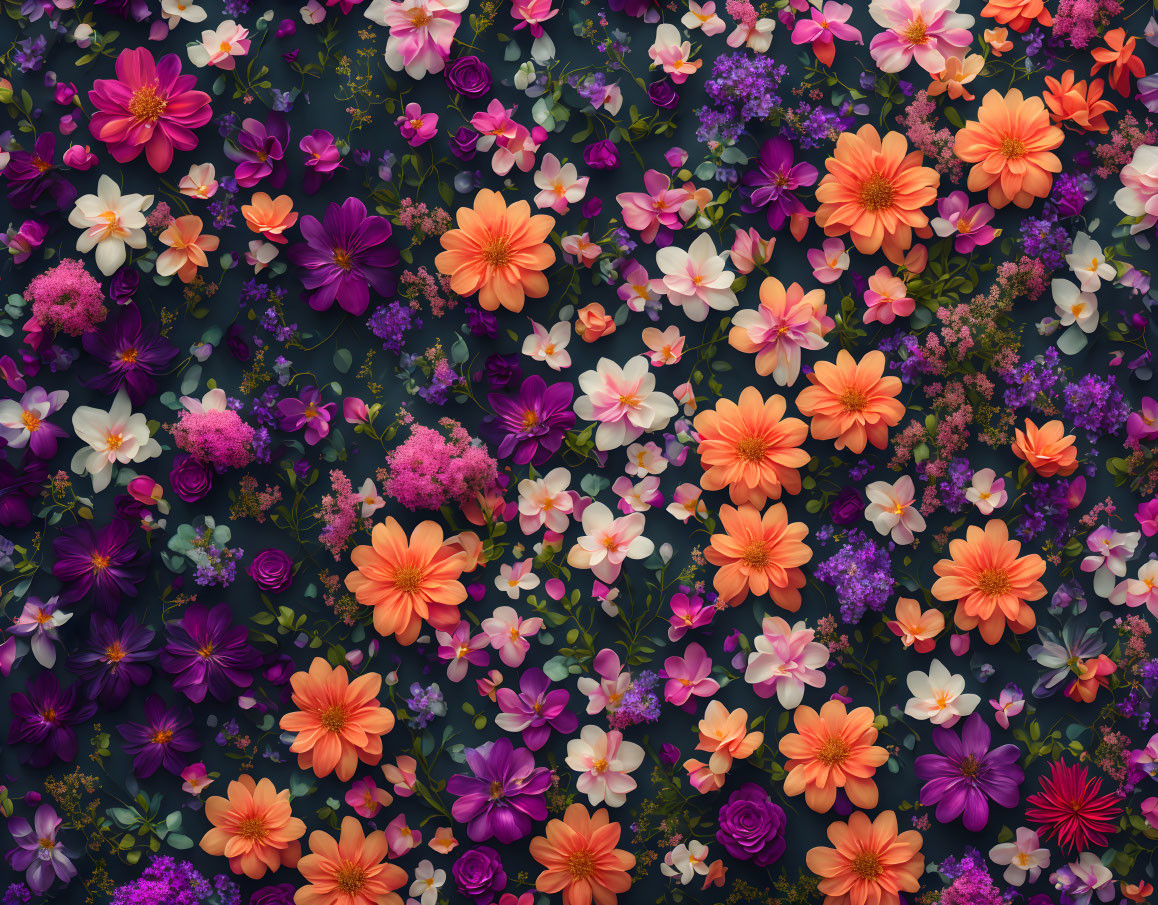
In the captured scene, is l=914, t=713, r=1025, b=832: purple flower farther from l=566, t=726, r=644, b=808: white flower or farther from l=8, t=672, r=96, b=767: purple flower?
l=8, t=672, r=96, b=767: purple flower

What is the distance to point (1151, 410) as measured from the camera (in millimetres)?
1842

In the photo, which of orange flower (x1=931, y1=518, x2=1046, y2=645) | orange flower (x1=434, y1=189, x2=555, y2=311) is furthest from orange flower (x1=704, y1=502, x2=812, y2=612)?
orange flower (x1=434, y1=189, x2=555, y2=311)

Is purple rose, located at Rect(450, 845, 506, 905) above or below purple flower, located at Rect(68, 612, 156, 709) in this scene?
below

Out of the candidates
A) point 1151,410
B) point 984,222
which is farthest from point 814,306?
point 1151,410

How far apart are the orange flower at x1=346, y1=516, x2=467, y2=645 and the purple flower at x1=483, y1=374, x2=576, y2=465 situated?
237 millimetres

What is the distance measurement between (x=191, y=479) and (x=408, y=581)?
509 millimetres

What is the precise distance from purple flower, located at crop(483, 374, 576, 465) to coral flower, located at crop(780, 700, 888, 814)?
0.79m

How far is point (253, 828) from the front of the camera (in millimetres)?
1813

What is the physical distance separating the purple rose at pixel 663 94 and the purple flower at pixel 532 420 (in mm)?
632

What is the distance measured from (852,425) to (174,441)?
1.45 metres

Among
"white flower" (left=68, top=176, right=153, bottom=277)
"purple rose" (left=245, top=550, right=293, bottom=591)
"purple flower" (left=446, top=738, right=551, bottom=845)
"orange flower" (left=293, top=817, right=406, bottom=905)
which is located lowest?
"orange flower" (left=293, top=817, right=406, bottom=905)

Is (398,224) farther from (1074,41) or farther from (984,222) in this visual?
(1074,41)

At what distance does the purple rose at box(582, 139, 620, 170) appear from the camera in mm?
1825

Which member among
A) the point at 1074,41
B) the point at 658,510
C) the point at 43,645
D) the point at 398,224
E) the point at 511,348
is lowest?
the point at 43,645
